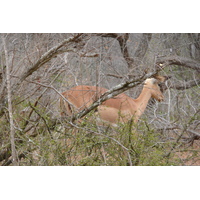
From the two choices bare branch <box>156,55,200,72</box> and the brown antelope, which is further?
bare branch <box>156,55,200,72</box>

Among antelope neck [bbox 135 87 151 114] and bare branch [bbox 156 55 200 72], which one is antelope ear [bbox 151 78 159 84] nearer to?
antelope neck [bbox 135 87 151 114]

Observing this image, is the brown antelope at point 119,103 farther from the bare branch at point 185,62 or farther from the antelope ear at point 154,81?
the bare branch at point 185,62

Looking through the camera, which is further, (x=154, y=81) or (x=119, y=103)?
(x=154, y=81)

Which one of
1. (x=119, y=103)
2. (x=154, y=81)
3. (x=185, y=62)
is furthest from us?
(x=185, y=62)

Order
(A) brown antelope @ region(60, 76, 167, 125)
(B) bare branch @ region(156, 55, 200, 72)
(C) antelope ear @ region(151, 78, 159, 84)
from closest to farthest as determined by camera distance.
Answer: (A) brown antelope @ region(60, 76, 167, 125) < (C) antelope ear @ region(151, 78, 159, 84) < (B) bare branch @ region(156, 55, 200, 72)

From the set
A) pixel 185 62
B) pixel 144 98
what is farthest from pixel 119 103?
pixel 185 62

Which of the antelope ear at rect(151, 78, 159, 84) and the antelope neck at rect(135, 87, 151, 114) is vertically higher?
the antelope ear at rect(151, 78, 159, 84)

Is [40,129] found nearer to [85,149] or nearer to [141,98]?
[85,149]

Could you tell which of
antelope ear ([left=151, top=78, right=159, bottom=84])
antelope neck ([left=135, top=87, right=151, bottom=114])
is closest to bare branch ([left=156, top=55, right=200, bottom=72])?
antelope ear ([left=151, top=78, right=159, bottom=84])

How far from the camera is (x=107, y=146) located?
2.97 metres

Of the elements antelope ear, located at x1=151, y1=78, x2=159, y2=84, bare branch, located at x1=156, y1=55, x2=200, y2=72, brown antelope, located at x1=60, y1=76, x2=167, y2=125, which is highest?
bare branch, located at x1=156, y1=55, x2=200, y2=72

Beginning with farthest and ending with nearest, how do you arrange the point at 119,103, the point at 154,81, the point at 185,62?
the point at 185,62, the point at 154,81, the point at 119,103

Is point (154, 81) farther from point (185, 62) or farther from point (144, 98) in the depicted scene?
point (185, 62)
